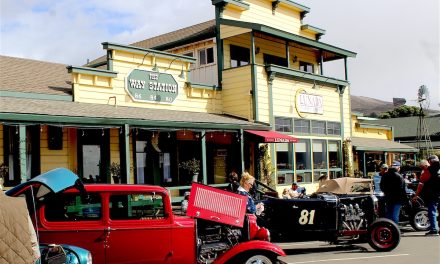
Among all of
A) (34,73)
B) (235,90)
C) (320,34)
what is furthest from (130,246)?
(320,34)

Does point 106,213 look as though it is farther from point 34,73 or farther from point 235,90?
point 235,90

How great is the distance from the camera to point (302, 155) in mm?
21516

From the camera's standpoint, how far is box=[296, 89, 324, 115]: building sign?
2138 cm

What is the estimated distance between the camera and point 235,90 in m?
19.9

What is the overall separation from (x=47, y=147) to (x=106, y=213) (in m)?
8.61

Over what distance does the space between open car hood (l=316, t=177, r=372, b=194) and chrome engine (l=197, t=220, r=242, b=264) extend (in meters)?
5.50

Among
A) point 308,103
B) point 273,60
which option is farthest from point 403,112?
point 308,103

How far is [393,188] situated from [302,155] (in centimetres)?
956

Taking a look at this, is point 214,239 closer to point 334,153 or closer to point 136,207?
point 136,207

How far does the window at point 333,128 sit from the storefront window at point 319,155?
827 millimetres

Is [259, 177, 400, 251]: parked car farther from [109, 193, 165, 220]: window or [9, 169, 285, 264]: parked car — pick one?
[109, 193, 165, 220]: window

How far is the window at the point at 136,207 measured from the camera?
21.6ft

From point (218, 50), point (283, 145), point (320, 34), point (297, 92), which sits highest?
point (320, 34)

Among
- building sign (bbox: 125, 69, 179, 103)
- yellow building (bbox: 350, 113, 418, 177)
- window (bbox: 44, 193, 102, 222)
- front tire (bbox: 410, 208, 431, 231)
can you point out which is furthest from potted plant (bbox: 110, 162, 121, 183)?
yellow building (bbox: 350, 113, 418, 177)
